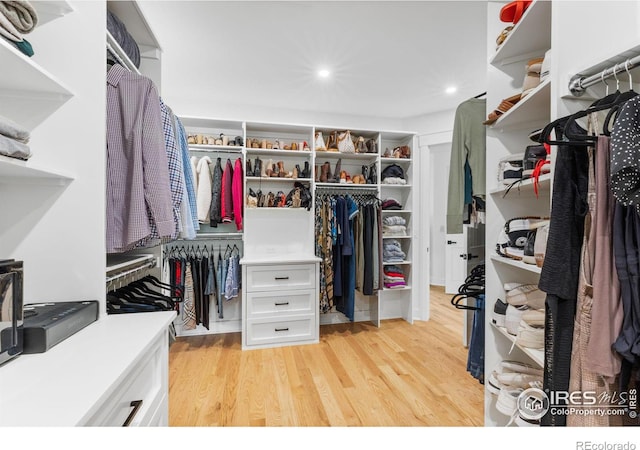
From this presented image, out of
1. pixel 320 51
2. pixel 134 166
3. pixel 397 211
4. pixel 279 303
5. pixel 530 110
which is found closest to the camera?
pixel 134 166

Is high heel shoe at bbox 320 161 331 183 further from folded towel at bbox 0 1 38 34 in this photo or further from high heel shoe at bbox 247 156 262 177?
folded towel at bbox 0 1 38 34

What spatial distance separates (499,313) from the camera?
4.33 ft

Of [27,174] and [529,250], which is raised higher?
[27,174]

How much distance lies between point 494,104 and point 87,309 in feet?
6.22

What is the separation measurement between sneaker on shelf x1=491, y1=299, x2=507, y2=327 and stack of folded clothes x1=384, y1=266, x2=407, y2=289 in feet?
6.03

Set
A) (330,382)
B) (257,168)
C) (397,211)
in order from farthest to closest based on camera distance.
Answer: (397,211), (257,168), (330,382)

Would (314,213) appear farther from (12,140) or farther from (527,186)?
(12,140)

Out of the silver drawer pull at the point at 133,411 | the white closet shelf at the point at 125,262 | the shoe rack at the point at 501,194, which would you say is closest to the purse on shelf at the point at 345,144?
the shoe rack at the point at 501,194

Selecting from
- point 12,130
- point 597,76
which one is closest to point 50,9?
point 12,130

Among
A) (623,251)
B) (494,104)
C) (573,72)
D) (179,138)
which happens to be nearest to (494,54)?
(494,104)

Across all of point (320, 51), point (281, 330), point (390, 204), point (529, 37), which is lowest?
point (281, 330)

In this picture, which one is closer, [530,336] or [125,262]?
[530,336]

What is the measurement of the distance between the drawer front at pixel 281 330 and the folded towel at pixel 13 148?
2.14 m

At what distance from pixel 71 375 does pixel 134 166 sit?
2.43 feet
